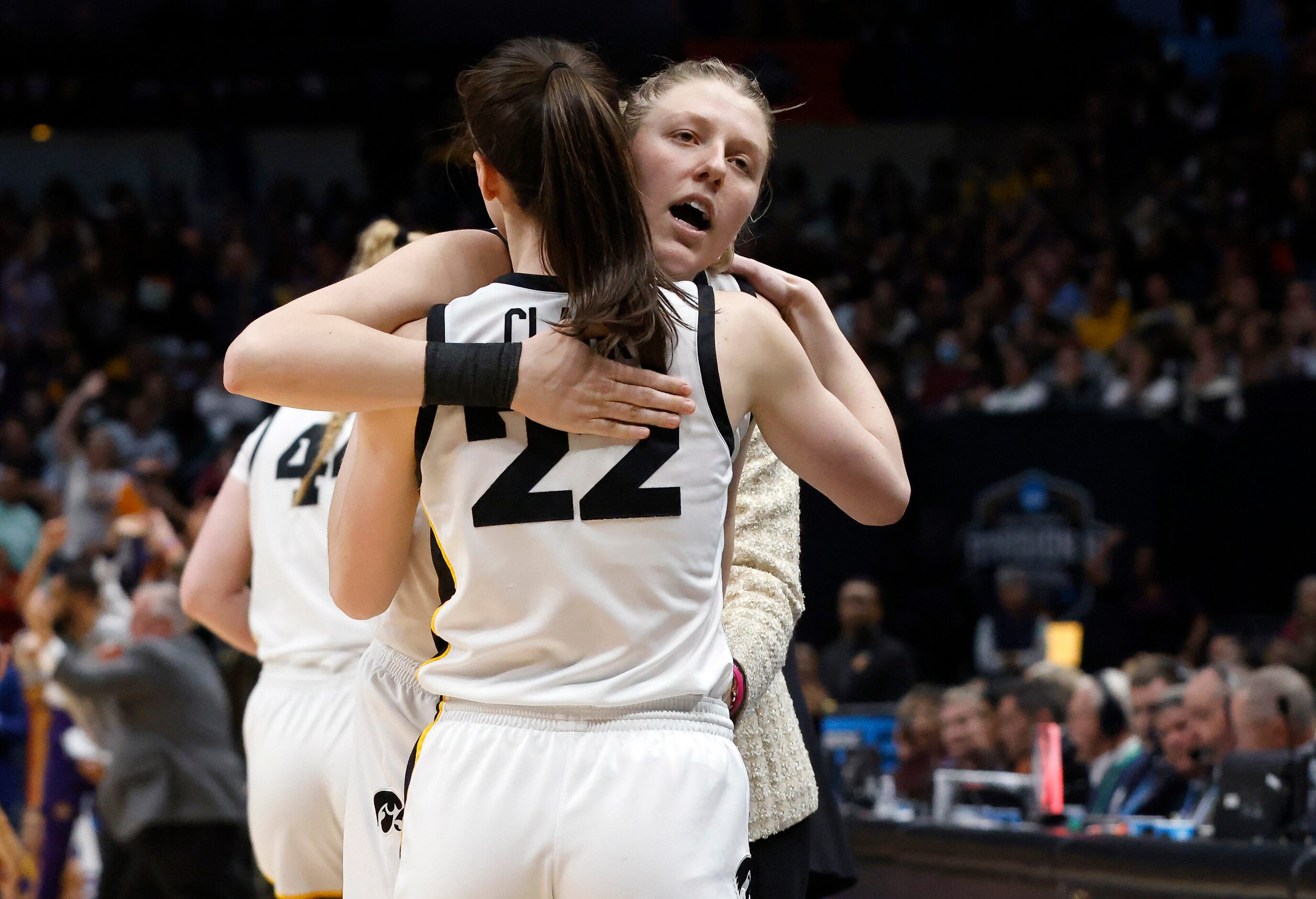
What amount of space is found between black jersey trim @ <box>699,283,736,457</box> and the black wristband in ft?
0.78

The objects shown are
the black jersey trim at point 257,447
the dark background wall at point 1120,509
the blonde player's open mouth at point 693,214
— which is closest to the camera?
the blonde player's open mouth at point 693,214

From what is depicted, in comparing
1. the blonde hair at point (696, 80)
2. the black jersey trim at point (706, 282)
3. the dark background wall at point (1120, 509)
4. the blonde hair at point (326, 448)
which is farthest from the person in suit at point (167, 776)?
the dark background wall at point (1120, 509)

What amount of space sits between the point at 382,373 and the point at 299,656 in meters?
1.61

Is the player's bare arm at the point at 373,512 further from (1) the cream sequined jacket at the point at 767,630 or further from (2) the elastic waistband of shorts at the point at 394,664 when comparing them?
(1) the cream sequined jacket at the point at 767,630

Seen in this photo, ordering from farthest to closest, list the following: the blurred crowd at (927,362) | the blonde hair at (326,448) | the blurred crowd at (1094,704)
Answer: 1. the blurred crowd at (927,362)
2. the blurred crowd at (1094,704)
3. the blonde hair at (326,448)

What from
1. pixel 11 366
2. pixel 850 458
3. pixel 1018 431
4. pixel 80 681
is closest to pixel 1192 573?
pixel 1018 431

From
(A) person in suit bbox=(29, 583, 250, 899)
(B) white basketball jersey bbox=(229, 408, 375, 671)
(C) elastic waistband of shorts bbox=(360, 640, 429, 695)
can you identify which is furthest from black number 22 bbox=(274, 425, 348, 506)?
(A) person in suit bbox=(29, 583, 250, 899)

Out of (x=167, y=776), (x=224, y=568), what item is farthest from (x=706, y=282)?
(x=167, y=776)

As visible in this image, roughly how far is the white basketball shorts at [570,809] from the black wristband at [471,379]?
385 mm

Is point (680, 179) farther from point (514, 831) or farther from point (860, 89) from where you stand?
point (860, 89)

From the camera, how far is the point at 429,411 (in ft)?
6.78

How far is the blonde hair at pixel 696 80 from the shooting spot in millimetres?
2385

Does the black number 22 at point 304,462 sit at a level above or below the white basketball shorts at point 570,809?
above

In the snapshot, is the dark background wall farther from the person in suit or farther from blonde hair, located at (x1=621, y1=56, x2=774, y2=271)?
blonde hair, located at (x1=621, y1=56, x2=774, y2=271)
